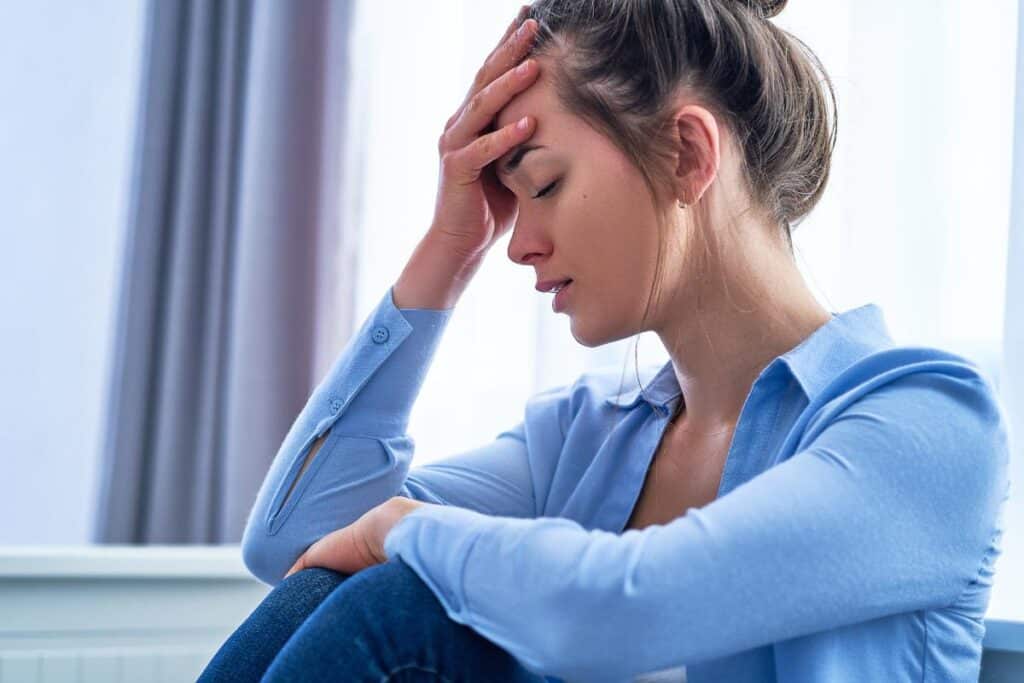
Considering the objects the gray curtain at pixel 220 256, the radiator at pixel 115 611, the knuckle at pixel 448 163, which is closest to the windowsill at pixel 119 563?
the radiator at pixel 115 611

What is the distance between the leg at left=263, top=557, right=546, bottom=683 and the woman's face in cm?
36

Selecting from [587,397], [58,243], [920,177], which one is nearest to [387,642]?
[587,397]

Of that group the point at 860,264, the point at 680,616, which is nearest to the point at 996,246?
the point at 860,264

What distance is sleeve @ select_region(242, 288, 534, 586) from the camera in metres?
1.24

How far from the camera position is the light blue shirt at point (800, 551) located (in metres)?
0.78

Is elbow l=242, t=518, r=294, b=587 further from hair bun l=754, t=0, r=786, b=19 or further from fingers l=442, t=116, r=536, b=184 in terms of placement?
hair bun l=754, t=0, r=786, b=19

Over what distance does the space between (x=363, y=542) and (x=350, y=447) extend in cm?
23

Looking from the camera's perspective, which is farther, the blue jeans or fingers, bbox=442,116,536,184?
fingers, bbox=442,116,536,184

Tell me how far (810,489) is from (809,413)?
A: 16 cm

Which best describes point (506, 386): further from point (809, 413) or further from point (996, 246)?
point (809, 413)

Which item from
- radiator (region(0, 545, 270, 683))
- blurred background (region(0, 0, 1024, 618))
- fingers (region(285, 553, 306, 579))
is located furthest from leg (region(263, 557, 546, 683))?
blurred background (region(0, 0, 1024, 618))

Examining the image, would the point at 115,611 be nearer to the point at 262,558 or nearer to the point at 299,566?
the point at 262,558

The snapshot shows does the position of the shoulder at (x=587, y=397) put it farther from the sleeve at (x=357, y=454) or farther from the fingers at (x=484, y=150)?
the fingers at (x=484, y=150)

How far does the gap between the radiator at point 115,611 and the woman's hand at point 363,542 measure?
0.76 m
